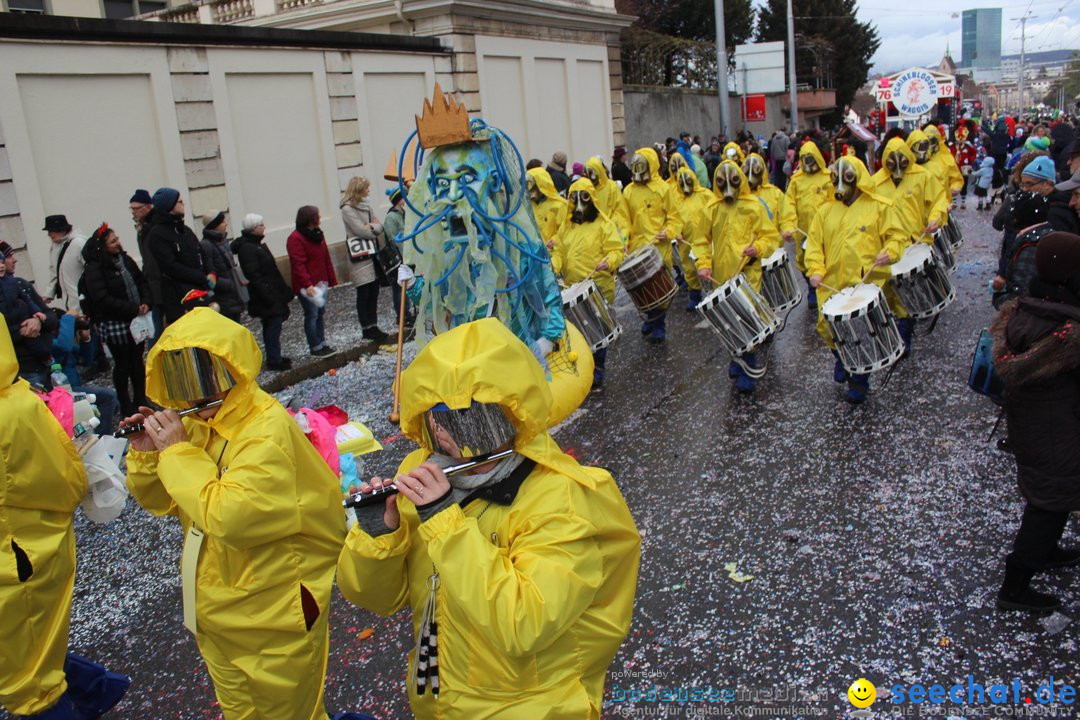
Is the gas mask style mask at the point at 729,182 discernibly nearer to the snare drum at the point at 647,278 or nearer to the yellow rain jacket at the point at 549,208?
the snare drum at the point at 647,278

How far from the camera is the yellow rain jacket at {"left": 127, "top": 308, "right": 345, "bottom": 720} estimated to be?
2.70 metres

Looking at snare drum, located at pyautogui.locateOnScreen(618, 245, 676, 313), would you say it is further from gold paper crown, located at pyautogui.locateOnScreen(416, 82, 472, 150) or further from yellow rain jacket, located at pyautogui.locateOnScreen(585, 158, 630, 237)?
gold paper crown, located at pyautogui.locateOnScreen(416, 82, 472, 150)

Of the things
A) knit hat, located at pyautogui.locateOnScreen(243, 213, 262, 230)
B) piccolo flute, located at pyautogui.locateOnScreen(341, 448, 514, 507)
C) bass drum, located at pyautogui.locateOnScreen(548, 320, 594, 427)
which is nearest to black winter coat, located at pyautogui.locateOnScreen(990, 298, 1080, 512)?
bass drum, located at pyautogui.locateOnScreen(548, 320, 594, 427)

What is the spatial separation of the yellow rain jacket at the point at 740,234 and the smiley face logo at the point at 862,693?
4787 millimetres

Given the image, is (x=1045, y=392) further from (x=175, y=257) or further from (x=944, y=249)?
(x=175, y=257)

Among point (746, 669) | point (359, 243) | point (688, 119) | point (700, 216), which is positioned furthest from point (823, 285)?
point (688, 119)

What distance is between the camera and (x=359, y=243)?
995cm

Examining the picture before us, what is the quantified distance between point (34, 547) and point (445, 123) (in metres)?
2.76

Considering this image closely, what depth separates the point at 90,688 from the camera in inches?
142

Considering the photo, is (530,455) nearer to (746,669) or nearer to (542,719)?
(542,719)

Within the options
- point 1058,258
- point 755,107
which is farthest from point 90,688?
point 755,107

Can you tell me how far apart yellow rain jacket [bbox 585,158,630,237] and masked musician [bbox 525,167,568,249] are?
103cm

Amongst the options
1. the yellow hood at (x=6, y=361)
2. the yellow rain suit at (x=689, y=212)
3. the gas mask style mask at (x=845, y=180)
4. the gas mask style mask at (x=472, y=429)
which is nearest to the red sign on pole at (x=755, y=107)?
the yellow rain suit at (x=689, y=212)

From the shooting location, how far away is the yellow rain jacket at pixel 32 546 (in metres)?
3.08
